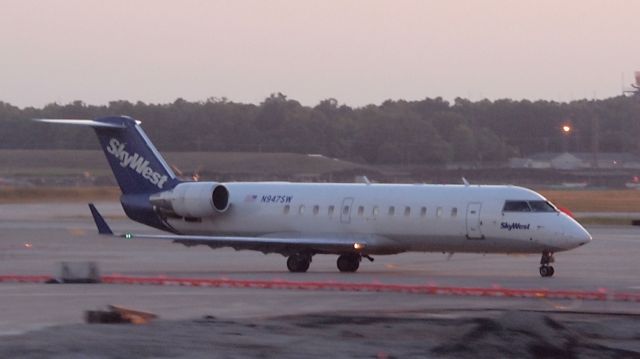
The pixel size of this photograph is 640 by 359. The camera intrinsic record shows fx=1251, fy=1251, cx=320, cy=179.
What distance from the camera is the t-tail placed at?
2953cm

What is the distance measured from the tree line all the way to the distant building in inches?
52.7

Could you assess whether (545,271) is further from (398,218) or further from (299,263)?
(299,263)

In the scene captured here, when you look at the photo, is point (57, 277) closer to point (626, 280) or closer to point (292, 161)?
point (626, 280)

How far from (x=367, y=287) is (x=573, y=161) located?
72378 mm

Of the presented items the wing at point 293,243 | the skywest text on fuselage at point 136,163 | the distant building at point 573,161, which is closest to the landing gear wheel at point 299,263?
the wing at point 293,243

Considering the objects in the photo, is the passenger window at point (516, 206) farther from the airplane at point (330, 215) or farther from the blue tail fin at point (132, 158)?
the blue tail fin at point (132, 158)

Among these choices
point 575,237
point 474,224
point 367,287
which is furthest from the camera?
point 474,224

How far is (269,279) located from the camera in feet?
82.8

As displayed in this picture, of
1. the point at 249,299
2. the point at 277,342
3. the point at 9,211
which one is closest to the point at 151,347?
the point at 277,342

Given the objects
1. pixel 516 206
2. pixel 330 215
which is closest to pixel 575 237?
pixel 516 206

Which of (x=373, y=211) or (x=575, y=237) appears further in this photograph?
(x=373, y=211)

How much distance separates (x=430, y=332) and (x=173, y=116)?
68365mm

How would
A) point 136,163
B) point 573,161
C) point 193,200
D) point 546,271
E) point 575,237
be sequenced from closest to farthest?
point 575,237 → point 546,271 → point 193,200 → point 136,163 → point 573,161

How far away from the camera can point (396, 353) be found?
12.7 meters
